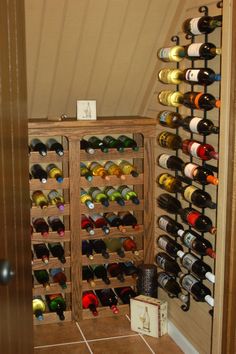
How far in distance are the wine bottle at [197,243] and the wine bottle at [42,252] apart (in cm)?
87

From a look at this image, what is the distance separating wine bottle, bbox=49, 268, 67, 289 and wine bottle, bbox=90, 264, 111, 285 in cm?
22

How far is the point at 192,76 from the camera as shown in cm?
259

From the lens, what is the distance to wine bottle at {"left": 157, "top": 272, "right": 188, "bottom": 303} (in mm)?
3015

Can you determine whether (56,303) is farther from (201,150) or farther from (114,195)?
(201,150)

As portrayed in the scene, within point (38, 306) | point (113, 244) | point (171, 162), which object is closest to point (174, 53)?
point (171, 162)

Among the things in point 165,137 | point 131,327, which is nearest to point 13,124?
point 165,137

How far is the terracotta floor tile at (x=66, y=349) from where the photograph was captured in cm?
302

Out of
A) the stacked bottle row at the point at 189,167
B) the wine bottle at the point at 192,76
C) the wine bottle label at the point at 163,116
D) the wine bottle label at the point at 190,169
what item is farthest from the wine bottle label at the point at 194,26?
the wine bottle label at the point at 190,169

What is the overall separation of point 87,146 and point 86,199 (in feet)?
1.08

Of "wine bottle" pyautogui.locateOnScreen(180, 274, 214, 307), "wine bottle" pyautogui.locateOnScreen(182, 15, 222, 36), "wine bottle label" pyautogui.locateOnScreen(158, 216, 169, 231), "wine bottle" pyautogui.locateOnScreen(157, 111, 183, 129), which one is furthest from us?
"wine bottle label" pyautogui.locateOnScreen(158, 216, 169, 231)

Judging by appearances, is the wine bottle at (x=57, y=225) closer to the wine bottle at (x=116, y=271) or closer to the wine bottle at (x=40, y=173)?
the wine bottle at (x=40, y=173)

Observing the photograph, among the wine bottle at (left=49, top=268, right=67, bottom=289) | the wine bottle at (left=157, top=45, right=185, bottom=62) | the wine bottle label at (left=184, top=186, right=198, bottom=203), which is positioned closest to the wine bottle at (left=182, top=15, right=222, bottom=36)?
the wine bottle at (left=157, top=45, right=185, bottom=62)

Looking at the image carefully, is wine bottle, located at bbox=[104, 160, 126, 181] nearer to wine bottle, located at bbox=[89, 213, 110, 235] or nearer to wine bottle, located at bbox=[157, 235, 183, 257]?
wine bottle, located at bbox=[89, 213, 110, 235]

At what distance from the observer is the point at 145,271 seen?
329cm
